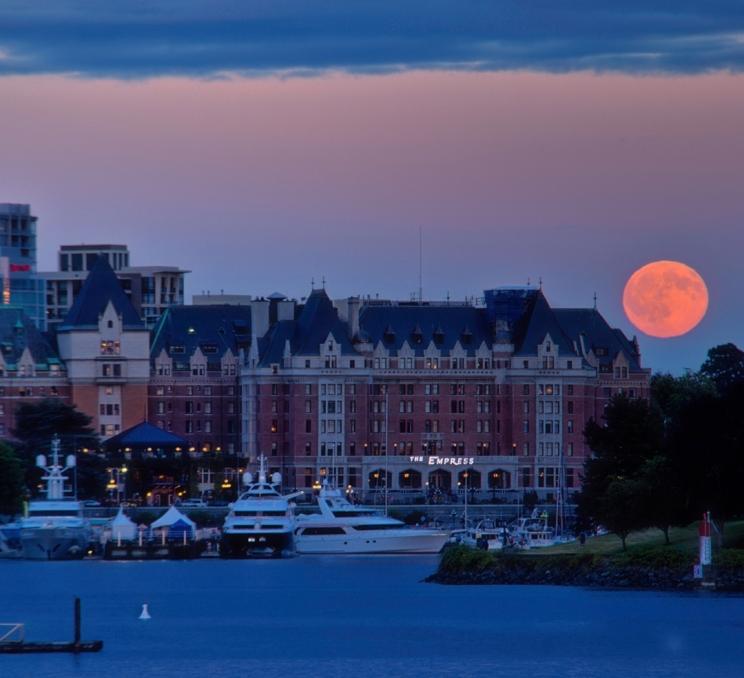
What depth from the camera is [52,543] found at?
168 meters

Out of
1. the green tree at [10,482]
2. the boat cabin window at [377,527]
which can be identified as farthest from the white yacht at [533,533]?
the green tree at [10,482]

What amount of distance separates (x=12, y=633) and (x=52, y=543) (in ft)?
191

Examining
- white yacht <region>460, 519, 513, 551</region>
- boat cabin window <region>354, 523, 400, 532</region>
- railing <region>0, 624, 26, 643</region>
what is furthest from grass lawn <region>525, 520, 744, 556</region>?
railing <region>0, 624, 26, 643</region>

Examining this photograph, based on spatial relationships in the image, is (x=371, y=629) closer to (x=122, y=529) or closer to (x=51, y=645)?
(x=51, y=645)

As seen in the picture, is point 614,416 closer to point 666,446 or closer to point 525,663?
point 666,446

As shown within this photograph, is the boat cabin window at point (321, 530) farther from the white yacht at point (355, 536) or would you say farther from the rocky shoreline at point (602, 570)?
the rocky shoreline at point (602, 570)

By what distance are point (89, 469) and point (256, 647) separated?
84051 millimetres

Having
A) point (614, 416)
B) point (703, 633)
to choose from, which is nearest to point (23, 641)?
point (703, 633)

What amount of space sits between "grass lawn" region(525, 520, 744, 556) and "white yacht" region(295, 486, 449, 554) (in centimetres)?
2605

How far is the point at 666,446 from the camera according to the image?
5340 inches

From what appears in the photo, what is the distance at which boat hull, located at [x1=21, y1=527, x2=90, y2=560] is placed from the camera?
550 ft

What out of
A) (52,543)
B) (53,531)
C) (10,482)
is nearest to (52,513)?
(53,531)

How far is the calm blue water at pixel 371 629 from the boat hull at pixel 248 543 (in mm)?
19847

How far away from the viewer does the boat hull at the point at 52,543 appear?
16762 centimetres
